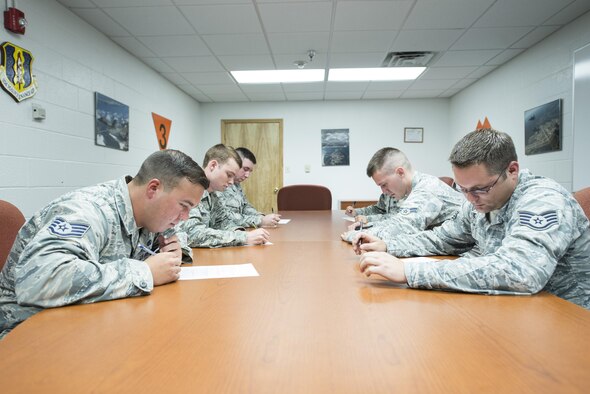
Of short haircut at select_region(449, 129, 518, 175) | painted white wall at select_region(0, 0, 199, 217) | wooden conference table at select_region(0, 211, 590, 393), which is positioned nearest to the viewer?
wooden conference table at select_region(0, 211, 590, 393)

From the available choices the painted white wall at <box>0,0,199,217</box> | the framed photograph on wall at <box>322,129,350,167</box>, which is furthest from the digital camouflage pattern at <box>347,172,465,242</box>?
the framed photograph on wall at <box>322,129,350,167</box>

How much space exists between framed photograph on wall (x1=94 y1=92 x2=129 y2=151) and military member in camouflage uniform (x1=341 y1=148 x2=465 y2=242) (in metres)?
2.46

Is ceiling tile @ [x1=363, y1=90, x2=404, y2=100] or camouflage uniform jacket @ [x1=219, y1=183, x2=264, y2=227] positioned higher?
ceiling tile @ [x1=363, y1=90, x2=404, y2=100]

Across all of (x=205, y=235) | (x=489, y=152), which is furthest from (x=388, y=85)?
(x=489, y=152)

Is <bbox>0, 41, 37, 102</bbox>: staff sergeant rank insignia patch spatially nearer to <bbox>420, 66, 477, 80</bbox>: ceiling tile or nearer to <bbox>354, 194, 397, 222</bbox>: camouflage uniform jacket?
<bbox>354, 194, 397, 222</bbox>: camouflage uniform jacket

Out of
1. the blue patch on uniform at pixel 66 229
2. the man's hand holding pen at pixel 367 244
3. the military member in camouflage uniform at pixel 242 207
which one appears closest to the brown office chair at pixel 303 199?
the military member in camouflage uniform at pixel 242 207

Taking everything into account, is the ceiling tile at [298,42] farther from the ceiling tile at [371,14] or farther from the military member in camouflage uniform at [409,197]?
the military member in camouflage uniform at [409,197]

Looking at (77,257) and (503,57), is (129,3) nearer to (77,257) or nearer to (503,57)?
(77,257)

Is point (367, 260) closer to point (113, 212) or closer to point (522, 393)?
point (522, 393)

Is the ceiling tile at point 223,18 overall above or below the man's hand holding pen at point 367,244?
above

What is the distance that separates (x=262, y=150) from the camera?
6344mm

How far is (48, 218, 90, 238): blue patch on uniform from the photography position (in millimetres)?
991

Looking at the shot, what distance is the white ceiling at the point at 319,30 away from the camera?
3.01 meters

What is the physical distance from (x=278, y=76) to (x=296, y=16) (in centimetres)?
177
